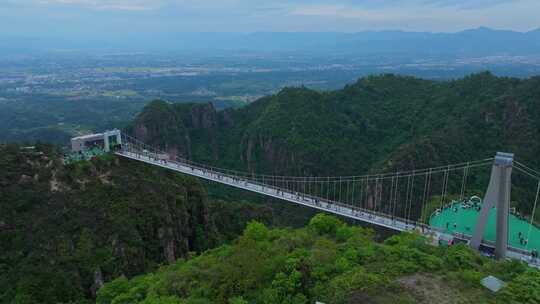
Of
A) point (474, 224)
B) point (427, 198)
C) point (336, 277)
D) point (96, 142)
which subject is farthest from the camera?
point (427, 198)

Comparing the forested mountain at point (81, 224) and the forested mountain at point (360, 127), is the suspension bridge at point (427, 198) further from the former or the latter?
the forested mountain at point (81, 224)

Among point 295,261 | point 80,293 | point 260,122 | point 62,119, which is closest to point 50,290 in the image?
point 80,293

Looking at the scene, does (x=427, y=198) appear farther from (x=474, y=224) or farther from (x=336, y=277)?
(x=336, y=277)

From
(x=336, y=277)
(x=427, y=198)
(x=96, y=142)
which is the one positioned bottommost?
(x=427, y=198)

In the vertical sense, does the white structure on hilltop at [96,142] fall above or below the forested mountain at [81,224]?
above

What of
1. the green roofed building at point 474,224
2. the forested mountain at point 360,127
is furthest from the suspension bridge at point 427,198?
the forested mountain at point 360,127

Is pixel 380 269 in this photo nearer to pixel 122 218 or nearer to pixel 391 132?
pixel 122 218

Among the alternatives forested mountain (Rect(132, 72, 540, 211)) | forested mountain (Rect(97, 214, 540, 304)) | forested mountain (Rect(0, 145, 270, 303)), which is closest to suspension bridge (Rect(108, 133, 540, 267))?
forested mountain (Rect(132, 72, 540, 211))

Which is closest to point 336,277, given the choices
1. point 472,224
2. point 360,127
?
point 472,224
